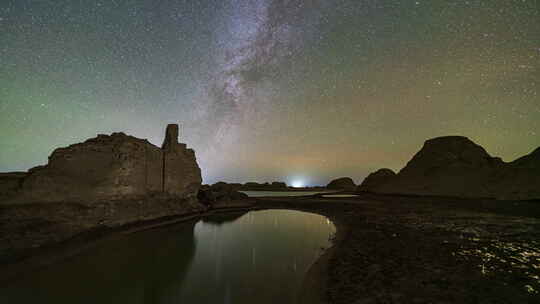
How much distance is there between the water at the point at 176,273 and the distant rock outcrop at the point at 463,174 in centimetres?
5177

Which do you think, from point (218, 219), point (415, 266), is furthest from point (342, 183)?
point (415, 266)

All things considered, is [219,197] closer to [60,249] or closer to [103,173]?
[103,173]

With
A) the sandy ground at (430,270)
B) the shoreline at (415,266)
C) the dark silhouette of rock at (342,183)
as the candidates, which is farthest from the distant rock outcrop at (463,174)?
the dark silhouette of rock at (342,183)

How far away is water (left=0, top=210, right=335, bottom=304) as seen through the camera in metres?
7.08

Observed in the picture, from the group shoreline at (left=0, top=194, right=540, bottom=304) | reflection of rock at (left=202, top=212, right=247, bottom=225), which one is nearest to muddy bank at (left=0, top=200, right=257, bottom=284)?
shoreline at (left=0, top=194, right=540, bottom=304)

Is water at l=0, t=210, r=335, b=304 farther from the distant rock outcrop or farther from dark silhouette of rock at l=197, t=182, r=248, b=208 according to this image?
the distant rock outcrop

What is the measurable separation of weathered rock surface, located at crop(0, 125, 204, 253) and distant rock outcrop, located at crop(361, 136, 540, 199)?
5956 centimetres

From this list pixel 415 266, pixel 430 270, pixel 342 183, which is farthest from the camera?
pixel 342 183

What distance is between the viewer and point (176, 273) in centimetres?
917

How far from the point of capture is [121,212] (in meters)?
16.6

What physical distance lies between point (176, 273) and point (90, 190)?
35.4 ft

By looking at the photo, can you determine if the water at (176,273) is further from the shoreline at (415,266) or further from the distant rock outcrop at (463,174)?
the distant rock outcrop at (463,174)

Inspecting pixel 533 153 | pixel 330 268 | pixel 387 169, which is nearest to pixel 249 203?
pixel 330 268

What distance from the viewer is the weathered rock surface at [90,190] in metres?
11.6
